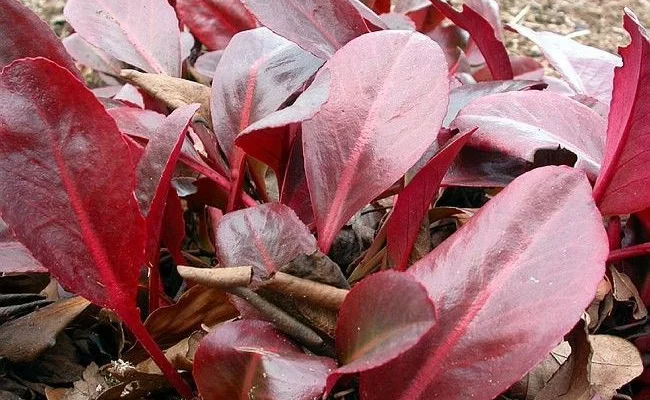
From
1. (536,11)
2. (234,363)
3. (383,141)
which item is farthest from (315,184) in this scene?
(536,11)

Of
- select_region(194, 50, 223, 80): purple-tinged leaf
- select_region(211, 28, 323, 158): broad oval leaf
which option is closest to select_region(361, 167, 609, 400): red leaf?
select_region(211, 28, 323, 158): broad oval leaf

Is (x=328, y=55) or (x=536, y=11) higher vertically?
(x=328, y=55)

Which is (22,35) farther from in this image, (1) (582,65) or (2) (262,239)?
(1) (582,65)

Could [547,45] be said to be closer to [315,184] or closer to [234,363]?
[315,184]

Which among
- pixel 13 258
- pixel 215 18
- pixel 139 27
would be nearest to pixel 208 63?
pixel 215 18

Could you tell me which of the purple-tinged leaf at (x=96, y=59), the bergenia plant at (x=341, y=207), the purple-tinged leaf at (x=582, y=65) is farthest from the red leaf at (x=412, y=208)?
the purple-tinged leaf at (x=96, y=59)

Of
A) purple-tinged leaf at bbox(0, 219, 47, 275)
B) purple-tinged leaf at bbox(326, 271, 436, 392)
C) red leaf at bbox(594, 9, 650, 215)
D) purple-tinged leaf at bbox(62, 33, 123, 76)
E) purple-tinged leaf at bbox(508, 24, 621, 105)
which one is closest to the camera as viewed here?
purple-tinged leaf at bbox(326, 271, 436, 392)

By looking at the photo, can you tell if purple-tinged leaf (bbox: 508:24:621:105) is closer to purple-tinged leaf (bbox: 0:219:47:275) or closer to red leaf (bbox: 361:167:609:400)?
red leaf (bbox: 361:167:609:400)
